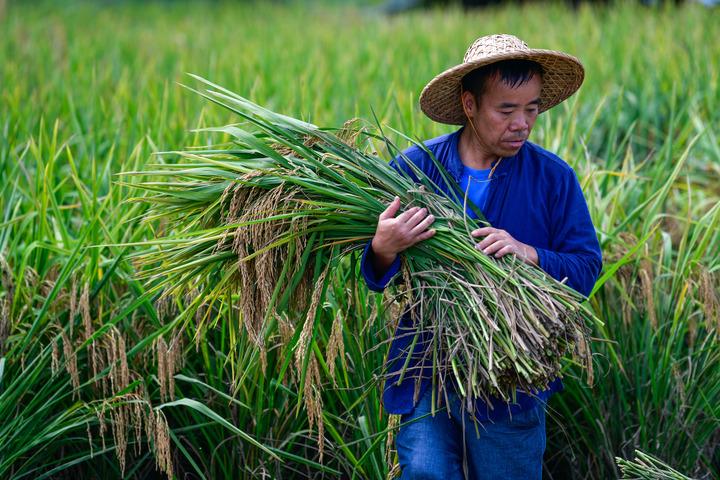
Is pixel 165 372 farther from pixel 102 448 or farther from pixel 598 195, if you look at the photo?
pixel 598 195

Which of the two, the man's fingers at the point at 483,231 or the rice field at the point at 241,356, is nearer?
the man's fingers at the point at 483,231

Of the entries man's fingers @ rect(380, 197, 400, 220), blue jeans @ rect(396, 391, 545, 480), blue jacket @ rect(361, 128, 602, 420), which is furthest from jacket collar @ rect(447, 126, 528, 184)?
blue jeans @ rect(396, 391, 545, 480)

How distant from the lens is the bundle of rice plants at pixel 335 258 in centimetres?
190

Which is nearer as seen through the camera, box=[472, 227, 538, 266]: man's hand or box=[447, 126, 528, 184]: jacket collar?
box=[472, 227, 538, 266]: man's hand

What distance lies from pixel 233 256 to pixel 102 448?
34.0 inches

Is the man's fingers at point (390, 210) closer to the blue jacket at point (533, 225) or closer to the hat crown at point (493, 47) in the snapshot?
the blue jacket at point (533, 225)

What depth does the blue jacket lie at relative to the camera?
1998 mm

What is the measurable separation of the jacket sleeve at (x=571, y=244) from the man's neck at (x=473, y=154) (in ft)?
0.57

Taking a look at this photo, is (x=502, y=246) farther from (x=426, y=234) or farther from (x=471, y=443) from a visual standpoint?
(x=471, y=443)

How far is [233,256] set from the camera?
209 centimetres

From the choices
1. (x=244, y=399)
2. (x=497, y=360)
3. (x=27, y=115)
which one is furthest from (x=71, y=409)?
(x=27, y=115)

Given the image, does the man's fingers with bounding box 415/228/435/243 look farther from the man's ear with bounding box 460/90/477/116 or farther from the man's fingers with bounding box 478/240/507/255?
the man's ear with bounding box 460/90/477/116

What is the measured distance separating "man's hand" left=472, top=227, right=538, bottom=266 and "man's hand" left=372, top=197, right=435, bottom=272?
4.3 inches

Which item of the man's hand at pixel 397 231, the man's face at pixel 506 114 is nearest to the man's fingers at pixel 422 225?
the man's hand at pixel 397 231
